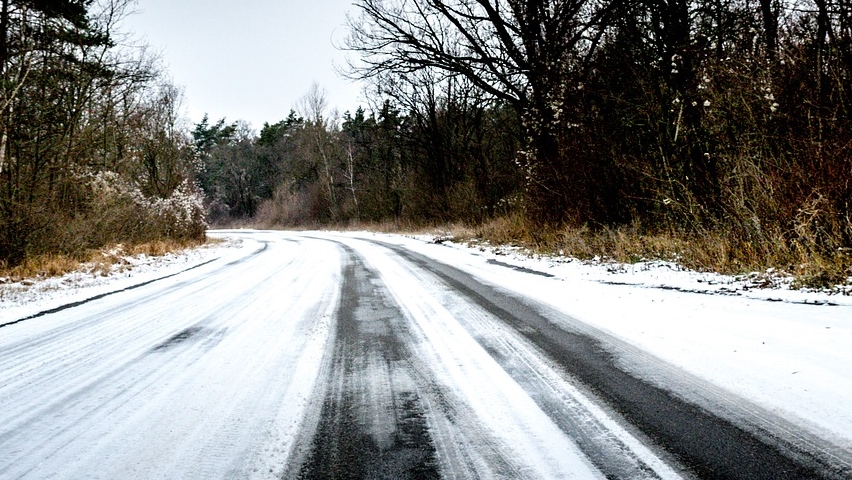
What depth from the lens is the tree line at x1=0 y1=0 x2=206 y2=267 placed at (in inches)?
333

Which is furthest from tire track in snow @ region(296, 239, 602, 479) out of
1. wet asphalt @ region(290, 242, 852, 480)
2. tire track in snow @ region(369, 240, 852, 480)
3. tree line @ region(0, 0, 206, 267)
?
tree line @ region(0, 0, 206, 267)

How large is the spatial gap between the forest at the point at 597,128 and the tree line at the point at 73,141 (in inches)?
2.1

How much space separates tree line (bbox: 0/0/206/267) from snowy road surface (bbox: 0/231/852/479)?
6.02 m

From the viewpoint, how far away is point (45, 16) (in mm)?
9070

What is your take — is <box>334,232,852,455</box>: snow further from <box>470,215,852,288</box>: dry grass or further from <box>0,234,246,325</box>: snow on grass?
<box>0,234,246,325</box>: snow on grass

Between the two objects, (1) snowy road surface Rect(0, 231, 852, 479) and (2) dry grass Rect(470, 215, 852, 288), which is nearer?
(1) snowy road surface Rect(0, 231, 852, 479)

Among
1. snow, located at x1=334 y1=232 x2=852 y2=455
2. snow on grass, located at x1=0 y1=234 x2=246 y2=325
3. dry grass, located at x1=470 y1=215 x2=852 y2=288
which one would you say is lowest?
snow on grass, located at x1=0 y1=234 x2=246 y2=325

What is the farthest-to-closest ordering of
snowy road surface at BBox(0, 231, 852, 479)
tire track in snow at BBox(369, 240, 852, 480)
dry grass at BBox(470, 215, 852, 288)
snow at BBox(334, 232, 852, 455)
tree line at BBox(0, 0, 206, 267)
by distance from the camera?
tree line at BBox(0, 0, 206, 267), dry grass at BBox(470, 215, 852, 288), snow at BBox(334, 232, 852, 455), snowy road surface at BBox(0, 231, 852, 479), tire track in snow at BBox(369, 240, 852, 480)

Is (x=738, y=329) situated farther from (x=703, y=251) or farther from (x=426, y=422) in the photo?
(x=703, y=251)

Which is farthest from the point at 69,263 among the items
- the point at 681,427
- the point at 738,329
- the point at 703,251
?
the point at 703,251

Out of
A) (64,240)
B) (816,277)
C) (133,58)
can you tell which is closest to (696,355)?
(816,277)

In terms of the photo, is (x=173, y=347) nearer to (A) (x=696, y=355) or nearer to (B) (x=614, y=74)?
(A) (x=696, y=355)

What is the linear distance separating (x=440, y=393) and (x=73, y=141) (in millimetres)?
12867

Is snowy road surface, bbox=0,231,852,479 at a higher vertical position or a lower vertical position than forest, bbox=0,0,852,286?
lower
